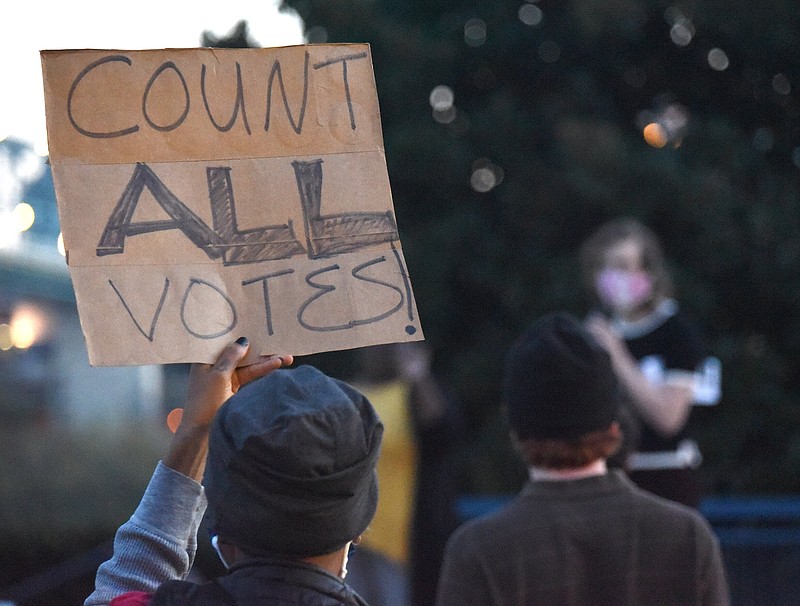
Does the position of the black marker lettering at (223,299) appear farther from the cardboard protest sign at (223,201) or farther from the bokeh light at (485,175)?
the bokeh light at (485,175)

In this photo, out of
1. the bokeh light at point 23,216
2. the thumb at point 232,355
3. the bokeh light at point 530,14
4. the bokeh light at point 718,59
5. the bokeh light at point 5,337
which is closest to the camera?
the thumb at point 232,355

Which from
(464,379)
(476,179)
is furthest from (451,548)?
(476,179)

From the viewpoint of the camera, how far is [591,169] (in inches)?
357

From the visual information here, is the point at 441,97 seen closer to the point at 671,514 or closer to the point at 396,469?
the point at 396,469

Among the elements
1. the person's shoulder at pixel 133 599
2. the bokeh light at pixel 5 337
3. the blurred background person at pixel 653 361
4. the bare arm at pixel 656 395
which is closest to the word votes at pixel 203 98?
the person's shoulder at pixel 133 599

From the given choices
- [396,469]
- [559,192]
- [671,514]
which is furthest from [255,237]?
[559,192]

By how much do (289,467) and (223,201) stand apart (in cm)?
52

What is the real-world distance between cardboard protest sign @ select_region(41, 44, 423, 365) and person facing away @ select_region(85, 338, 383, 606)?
0.73 ft

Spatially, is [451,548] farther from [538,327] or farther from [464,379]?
[464,379]

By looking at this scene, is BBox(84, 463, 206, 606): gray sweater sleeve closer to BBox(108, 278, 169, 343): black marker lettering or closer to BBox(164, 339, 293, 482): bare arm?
BBox(164, 339, 293, 482): bare arm

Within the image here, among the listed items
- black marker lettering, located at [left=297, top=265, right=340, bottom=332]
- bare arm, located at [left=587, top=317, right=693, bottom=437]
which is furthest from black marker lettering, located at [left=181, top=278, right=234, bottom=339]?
bare arm, located at [left=587, top=317, right=693, bottom=437]

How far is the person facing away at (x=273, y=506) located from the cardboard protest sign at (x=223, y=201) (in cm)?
22

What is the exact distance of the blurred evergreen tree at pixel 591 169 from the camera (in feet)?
29.2

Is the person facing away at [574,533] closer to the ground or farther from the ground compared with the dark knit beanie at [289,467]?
closer to the ground
